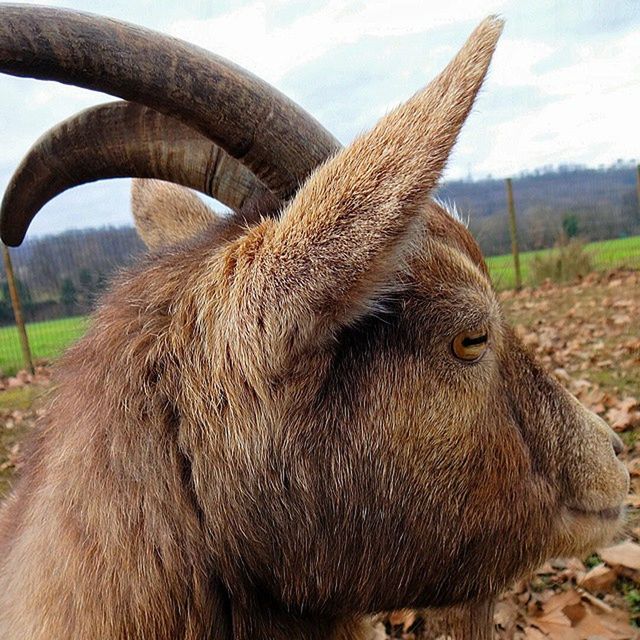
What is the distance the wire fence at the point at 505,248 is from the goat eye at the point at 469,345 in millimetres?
6424

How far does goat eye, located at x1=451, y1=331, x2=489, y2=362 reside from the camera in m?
1.82

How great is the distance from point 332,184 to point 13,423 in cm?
822

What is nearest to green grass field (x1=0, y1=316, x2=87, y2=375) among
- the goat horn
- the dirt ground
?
the dirt ground

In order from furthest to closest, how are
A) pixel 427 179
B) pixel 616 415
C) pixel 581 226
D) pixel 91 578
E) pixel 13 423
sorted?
pixel 581 226 → pixel 13 423 → pixel 616 415 → pixel 91 578 → pixel 427 179

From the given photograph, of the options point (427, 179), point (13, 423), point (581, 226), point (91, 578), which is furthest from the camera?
point (581, 226)

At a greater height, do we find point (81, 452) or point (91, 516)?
point (81, 452)

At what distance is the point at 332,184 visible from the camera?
1491mm

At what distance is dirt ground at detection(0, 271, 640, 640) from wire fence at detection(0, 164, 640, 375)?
1.48 metres

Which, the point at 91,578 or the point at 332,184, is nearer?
the point at 332,184

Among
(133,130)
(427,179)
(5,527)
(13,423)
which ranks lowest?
(13,423)

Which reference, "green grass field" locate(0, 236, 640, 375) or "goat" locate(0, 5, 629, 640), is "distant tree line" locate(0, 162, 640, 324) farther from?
"goat" locate(0, 5, 629, 640)

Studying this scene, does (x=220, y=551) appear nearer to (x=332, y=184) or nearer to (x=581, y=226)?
(x=332, y=184)

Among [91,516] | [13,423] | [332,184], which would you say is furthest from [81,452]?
[13,423]

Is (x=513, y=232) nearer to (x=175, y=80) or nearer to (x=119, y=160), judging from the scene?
(x=119, y=160)
